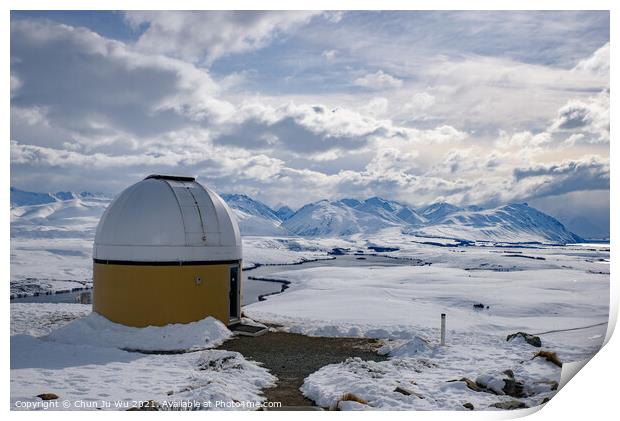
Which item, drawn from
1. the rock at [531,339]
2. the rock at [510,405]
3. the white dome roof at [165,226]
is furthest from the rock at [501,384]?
the white dome roof at [165,226]

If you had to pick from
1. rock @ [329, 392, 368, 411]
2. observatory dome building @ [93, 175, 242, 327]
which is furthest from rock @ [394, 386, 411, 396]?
observatory dome building @ [93, 175, 242, 327]

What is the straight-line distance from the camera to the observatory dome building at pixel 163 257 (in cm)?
1608

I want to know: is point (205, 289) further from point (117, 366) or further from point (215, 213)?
point (117, 366)

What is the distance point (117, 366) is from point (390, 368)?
20.2ft

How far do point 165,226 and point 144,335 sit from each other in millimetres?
3249

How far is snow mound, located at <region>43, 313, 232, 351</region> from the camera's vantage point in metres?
15.0

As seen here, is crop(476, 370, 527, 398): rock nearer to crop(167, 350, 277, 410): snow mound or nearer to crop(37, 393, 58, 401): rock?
crop(167, 350, 277, 410): snow mound

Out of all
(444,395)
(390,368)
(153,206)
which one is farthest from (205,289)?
(444,395)

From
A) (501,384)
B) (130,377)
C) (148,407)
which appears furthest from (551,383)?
(130,377)

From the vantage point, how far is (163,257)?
16.1 m

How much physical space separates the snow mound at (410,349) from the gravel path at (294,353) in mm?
325

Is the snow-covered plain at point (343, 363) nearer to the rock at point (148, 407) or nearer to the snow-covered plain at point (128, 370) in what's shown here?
the snow-covered plain at point (128, 370)
